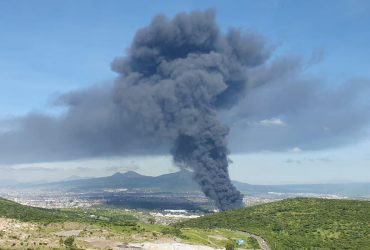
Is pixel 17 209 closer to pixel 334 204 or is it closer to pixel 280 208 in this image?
pixel 280 208

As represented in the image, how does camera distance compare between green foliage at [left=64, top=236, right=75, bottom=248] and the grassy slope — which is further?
the grassy slope

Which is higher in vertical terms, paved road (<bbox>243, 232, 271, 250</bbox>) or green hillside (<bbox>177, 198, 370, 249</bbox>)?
green hillside (<bbox>177, 198, 370, 249</bbox>)

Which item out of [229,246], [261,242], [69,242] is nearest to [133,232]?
[69,242]

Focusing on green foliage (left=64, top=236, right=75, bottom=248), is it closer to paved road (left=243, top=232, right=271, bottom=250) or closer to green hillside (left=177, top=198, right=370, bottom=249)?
paved road (left=243, top=232, right=271, bottom=250)

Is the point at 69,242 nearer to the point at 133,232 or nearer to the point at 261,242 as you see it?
the point at 133,232

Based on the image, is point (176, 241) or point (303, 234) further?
point (303, 234)

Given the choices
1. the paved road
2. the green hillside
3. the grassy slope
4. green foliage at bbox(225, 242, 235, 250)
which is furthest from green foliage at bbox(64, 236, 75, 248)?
the green hillside

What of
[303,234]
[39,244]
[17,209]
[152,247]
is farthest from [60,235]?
[303,234]

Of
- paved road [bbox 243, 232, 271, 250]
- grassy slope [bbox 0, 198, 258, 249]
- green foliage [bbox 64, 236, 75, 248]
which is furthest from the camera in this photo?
paved road [bbox 243, 232, 271, 250]
